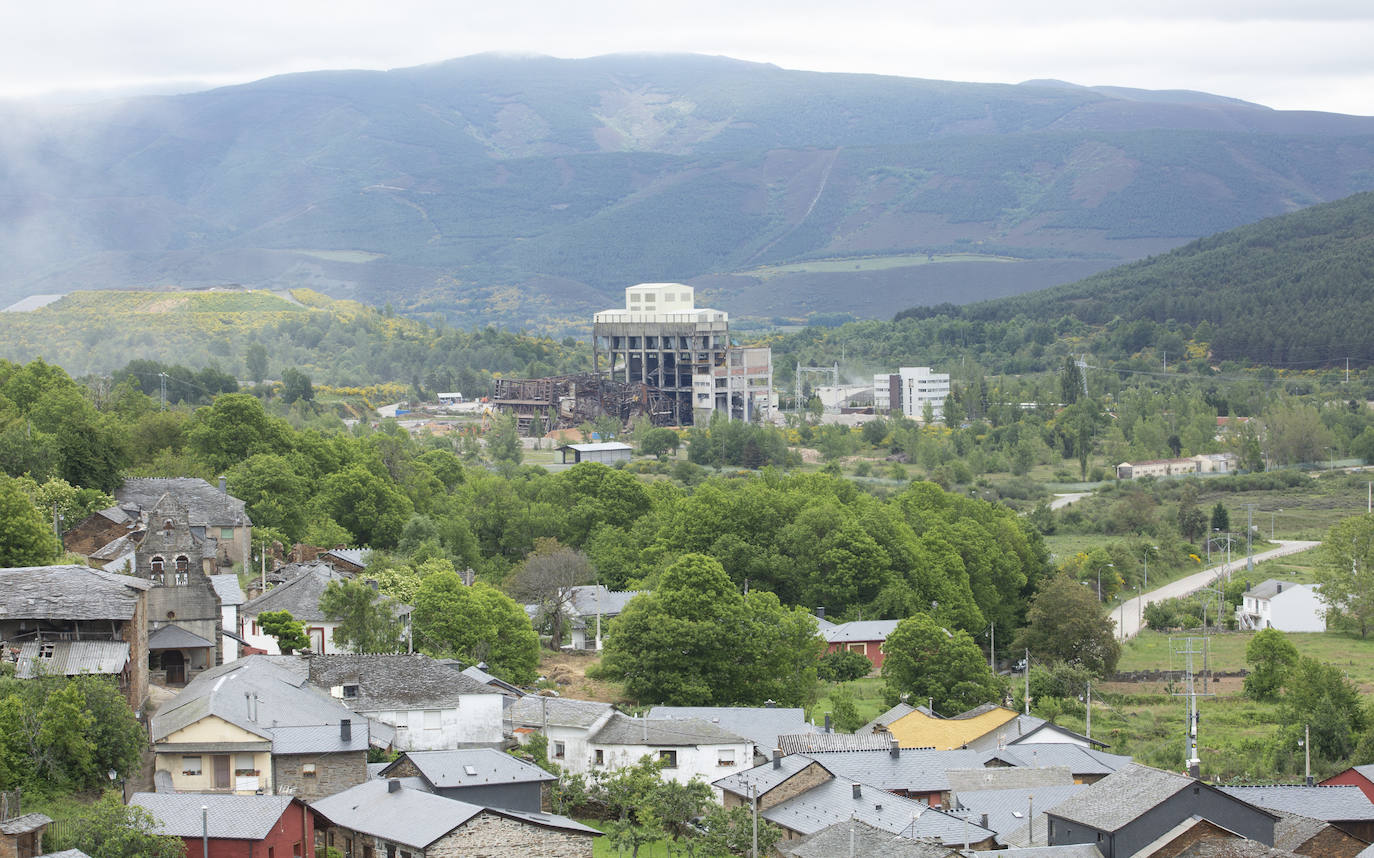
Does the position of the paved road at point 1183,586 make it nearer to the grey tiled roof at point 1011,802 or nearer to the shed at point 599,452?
the grey tiled roof at point 1011,802

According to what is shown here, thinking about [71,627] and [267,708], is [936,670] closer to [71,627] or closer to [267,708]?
[267,708]

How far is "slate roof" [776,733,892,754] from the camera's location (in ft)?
145

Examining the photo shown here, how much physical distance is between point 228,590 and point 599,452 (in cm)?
7891

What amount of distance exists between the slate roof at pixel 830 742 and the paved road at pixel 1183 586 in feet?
111

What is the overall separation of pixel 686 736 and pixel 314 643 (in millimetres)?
13548

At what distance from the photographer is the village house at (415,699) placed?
43.8m

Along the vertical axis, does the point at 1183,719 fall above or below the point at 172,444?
below

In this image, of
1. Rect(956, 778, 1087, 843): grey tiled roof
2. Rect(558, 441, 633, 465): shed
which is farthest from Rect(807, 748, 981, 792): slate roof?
Rect(558, 441, 633, 465): shed

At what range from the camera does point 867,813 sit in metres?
37.8

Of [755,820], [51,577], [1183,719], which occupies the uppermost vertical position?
[51,577]

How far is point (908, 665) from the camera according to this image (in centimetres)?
5519

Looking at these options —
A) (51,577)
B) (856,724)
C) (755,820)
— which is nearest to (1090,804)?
(755,820)

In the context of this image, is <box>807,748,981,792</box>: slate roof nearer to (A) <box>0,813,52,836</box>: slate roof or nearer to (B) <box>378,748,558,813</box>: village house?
(B) <box>378,748,558,813</box>: village house

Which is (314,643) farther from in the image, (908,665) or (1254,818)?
(1254,818)
